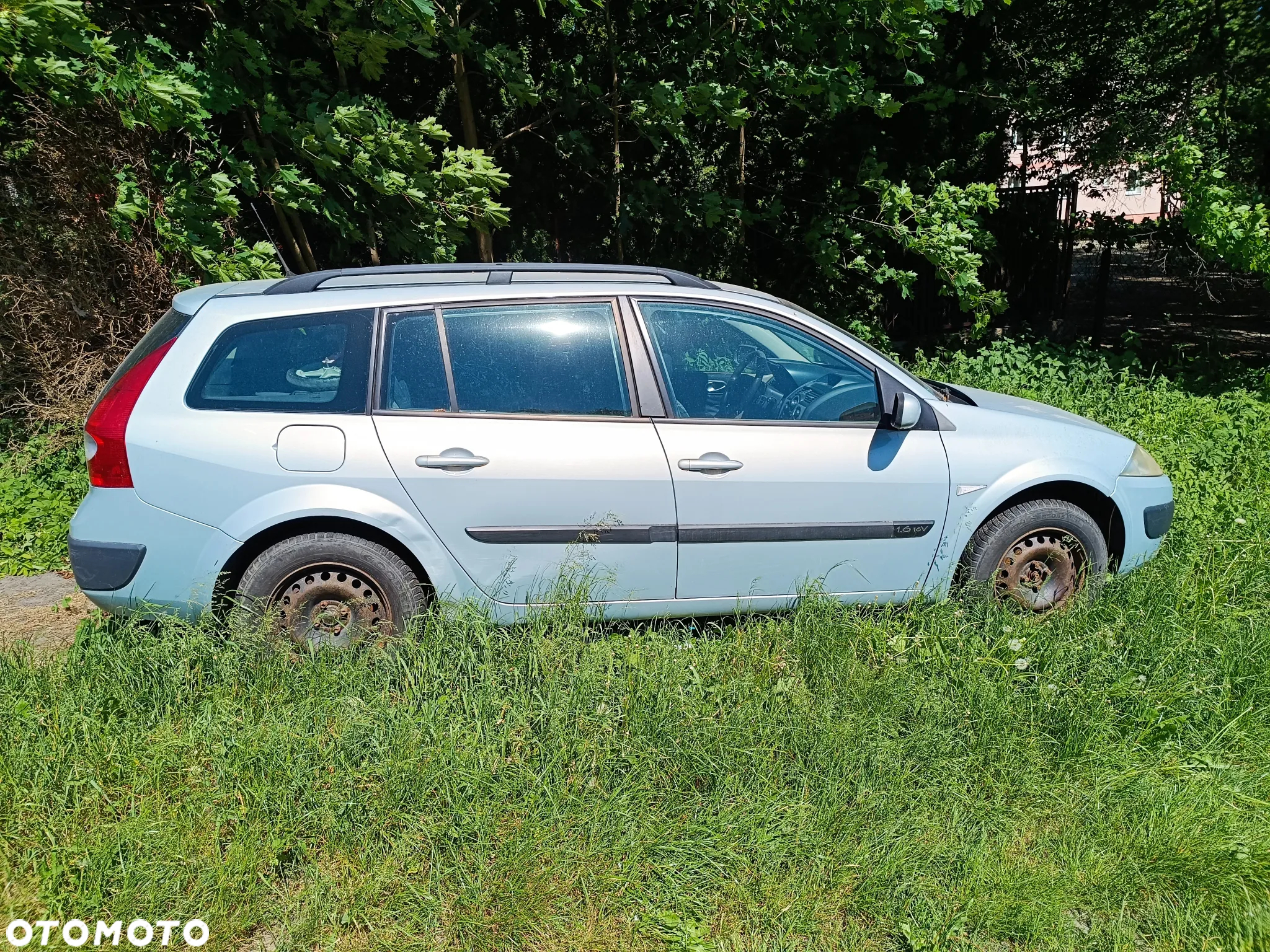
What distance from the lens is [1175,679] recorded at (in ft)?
12.8

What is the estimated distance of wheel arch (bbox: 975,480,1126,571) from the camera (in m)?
4.53

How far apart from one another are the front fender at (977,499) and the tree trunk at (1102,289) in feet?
23.5

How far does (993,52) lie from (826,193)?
2.49 meters

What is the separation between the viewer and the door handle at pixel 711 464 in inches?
162

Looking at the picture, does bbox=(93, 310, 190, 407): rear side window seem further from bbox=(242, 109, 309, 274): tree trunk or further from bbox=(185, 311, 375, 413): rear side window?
bbox=(242, 109, 309, 274): tree trunk

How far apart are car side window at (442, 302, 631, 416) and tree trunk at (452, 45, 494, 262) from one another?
3467mm

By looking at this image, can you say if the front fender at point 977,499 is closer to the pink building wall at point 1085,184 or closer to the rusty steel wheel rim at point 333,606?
the rusty steel wheel rim at point 333,606

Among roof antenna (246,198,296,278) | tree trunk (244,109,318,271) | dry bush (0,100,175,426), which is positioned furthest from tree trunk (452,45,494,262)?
dry bush (0,100,175,426)

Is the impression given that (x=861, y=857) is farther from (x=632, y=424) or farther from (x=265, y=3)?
(x=265, y=3)

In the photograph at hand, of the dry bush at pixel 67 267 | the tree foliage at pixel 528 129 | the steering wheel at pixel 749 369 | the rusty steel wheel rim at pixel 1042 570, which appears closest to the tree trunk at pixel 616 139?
the tree foliage at pixel 528 129

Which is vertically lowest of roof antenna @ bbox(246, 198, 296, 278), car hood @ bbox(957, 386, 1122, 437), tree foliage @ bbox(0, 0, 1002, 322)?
car hood @ bbox(957, 386, 1122, 437)

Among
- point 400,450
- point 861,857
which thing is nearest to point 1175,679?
point 861,857

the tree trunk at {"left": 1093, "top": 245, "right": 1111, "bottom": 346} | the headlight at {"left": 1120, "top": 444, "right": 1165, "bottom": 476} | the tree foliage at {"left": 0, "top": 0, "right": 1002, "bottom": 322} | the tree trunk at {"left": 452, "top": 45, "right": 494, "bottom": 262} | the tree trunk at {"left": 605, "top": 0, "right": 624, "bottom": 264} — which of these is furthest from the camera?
the tree trunk at {"left": 1093, "top": 245, "right": 1111, "bottom": 346}

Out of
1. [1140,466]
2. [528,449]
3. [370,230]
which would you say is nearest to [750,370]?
[528,449]
